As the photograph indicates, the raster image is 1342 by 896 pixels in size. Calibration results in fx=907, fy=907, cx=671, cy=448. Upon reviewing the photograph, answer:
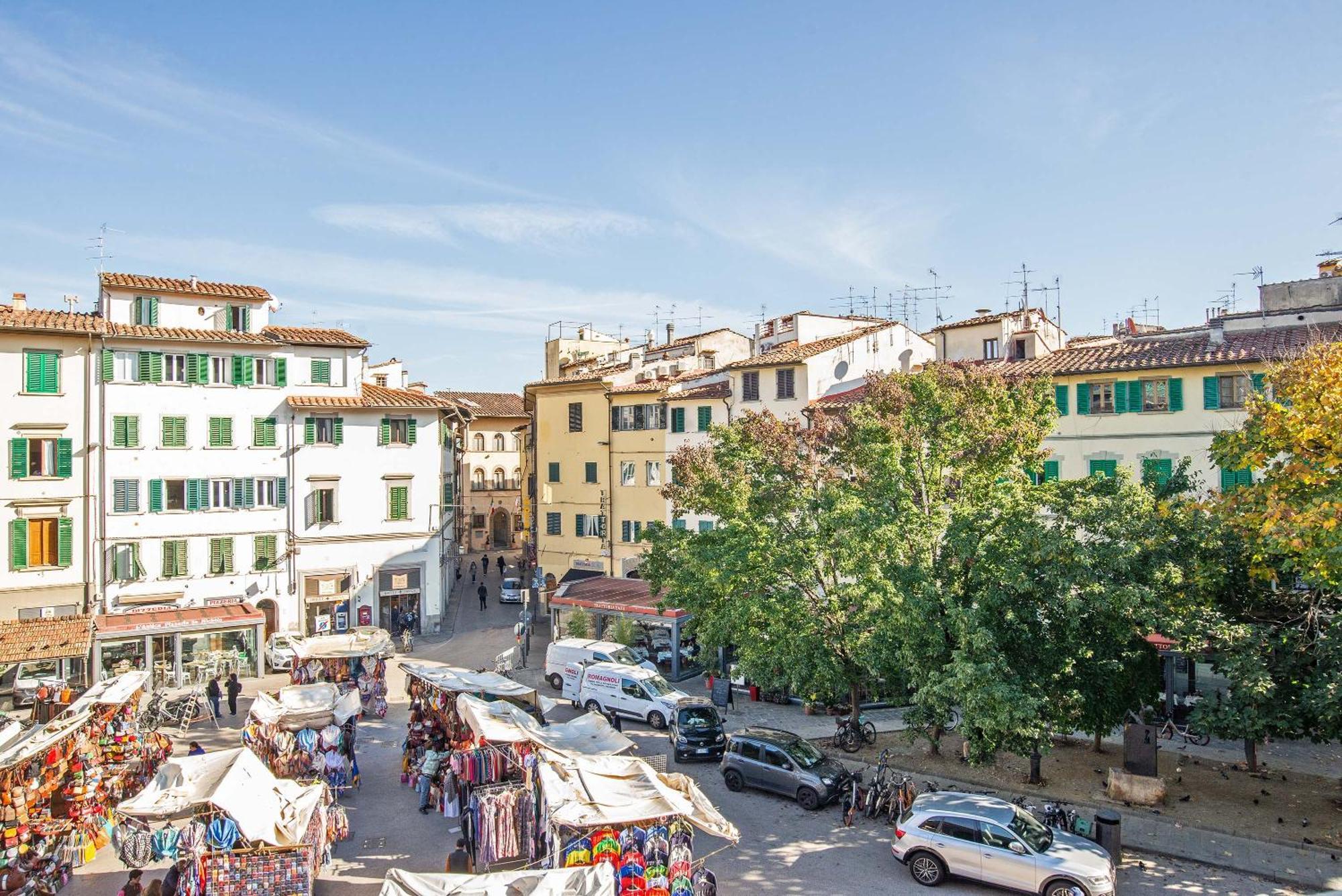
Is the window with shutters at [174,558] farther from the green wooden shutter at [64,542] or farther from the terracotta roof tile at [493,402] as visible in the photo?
the terracotta roof tile at [493,402]

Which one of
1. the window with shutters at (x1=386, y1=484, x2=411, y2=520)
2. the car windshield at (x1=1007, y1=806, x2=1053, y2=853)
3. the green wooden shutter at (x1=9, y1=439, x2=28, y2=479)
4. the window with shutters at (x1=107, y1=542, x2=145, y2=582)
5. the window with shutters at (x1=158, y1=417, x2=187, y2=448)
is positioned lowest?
the car windshield at (x1=1007, y1=806, x2=1053, y2=853)

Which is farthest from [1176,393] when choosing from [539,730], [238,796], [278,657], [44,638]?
[44,638]

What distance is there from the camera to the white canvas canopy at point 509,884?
1167cm

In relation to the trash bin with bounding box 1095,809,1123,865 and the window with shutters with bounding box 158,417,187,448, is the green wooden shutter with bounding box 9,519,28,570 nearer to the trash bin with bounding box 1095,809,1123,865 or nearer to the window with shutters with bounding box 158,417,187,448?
the window with shutters with bounding box 158,417,187,448

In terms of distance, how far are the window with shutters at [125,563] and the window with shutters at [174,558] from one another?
85cm

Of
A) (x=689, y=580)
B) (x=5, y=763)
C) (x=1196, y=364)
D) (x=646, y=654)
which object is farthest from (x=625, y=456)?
(x=5, y=763)

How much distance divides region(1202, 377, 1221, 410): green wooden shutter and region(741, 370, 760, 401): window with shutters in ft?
54.7

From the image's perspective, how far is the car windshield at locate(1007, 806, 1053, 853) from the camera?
15.5 meters

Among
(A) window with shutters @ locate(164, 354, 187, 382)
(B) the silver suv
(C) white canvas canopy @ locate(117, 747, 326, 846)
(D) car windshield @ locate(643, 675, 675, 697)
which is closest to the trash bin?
(B) the silver suv

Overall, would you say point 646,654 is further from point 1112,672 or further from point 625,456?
point 1112,672

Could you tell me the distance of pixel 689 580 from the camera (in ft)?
88.5

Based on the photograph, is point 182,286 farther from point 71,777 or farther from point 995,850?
point 995,850

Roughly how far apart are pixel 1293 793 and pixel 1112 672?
5246mm

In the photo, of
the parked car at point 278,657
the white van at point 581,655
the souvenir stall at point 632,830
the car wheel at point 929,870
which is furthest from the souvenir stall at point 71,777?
the car wheel at point 929,870
